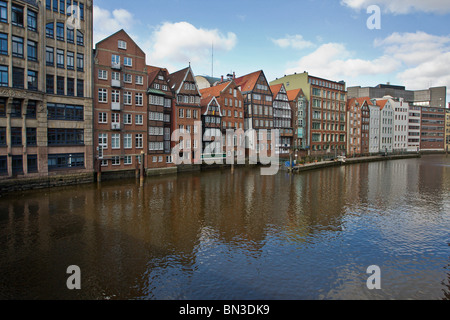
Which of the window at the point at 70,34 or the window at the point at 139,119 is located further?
the window at the point at 139,119

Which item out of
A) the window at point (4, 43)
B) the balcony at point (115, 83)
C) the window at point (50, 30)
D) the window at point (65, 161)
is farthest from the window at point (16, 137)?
the balcony at point (115, 83)

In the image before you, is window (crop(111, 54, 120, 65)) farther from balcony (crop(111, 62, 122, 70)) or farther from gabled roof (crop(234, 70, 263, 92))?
gabled roof (crop(234, 70, 263, 92))

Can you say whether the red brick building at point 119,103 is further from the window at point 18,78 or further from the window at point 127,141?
the window at point 18,78

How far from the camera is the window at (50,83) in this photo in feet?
120

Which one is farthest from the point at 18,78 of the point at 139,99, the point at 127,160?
the point at 127,160

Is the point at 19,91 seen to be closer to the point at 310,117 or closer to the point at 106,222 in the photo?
the point at 106,222

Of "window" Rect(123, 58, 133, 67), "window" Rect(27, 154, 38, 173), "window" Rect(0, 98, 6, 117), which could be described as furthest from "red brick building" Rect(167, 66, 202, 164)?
"window" Rect(0, 98, 6, 117)

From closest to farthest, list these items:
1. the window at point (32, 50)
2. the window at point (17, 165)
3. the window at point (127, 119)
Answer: the window at point (17, 165), the window at point (32, 50), the window at point (127, 119)

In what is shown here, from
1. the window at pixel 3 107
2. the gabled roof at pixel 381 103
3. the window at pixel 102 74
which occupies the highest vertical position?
the gabled roof at pixel 381 103

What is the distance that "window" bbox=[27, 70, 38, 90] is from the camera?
3431 cm

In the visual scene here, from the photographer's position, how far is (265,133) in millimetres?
69438

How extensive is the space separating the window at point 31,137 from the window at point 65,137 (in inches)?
68.4
